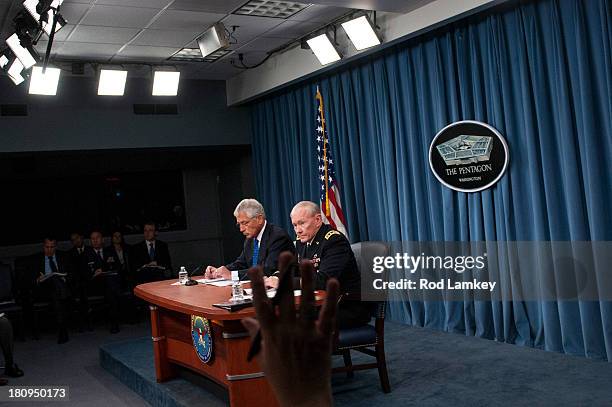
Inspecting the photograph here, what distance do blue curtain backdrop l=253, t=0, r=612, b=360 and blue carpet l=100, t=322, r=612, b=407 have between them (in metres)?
0.29

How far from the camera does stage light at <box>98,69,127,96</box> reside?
679 centimetres

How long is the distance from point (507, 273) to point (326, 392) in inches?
181

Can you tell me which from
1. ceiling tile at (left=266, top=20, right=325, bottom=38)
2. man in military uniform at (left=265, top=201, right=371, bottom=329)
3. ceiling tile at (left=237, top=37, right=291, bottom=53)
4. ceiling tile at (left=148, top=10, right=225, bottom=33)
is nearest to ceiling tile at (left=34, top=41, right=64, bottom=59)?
ceiling tile at (left=148, top=10, right=225, bottom=33)

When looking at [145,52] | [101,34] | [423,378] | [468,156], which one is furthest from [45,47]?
[423,378]

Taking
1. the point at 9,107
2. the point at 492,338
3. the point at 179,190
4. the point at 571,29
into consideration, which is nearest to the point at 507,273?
the point at 492,338

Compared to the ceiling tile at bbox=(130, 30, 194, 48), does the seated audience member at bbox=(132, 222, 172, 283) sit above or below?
below

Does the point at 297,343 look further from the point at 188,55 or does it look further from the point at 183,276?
the point at 188,55

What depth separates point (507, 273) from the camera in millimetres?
5148

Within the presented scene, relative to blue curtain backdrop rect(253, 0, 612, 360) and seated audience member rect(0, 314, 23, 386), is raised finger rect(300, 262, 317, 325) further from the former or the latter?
seated audience member rect(0, 314, 23, 386)

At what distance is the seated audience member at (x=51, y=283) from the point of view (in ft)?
24.0

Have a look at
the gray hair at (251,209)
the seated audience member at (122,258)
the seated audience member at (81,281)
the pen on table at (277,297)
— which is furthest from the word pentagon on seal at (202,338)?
the seated audience member at (122,258)

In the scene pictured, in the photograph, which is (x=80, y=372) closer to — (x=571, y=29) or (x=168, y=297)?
(x=168, y=297)

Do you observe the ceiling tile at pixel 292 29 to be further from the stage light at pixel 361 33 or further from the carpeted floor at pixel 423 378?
the carpeted floor at pixel 423 378

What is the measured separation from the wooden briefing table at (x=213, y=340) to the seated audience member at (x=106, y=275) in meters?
2.85
